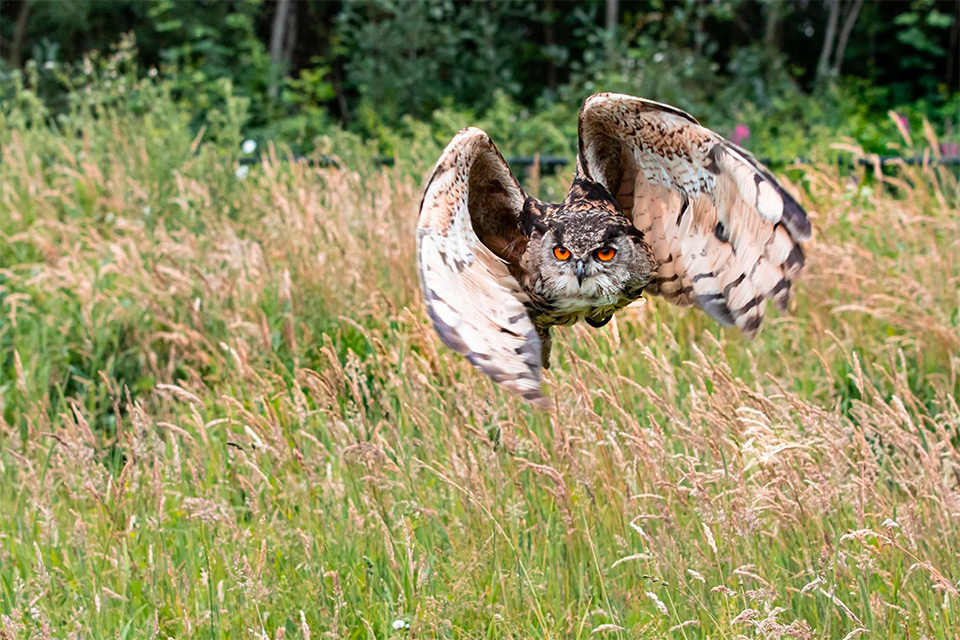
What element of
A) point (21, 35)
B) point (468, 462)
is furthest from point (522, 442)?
point (21, 35)

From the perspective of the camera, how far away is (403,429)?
12.3ft

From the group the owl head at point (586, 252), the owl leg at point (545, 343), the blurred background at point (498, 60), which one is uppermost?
the owl head at point (586, 252)

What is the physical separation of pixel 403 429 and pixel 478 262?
181 centimetres

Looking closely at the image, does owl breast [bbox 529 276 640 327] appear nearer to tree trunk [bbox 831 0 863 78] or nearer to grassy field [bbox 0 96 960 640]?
grassy field [bbox 0 96 960 640]

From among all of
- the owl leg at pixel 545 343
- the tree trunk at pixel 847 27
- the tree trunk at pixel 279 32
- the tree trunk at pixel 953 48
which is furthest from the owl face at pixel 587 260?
Result: the tree trunk at pixel 953 48

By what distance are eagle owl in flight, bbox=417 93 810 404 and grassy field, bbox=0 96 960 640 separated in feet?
1.62

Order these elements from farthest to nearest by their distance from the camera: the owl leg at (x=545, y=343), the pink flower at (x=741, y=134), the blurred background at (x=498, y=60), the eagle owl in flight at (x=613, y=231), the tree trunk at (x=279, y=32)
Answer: the tree trunk at (x=279, y=32) → the blurred background at (x=498, y=60) → the pink flower at (x=741, y=134) → the owl leg at (x=545, y=343) → the eagle owl in flight at (x=613, y=231)

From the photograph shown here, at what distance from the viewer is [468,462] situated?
272 centimetres

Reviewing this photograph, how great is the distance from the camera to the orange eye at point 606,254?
6.80 feet

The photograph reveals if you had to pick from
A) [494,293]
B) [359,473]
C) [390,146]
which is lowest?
[390,146]

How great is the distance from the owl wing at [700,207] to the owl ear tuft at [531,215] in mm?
122

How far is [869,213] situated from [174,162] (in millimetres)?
3939

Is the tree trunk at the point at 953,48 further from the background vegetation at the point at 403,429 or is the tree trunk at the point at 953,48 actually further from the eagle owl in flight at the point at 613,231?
the eagle owl in flight at the point at 613,231

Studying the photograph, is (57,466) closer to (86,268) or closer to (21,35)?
(86,268)
